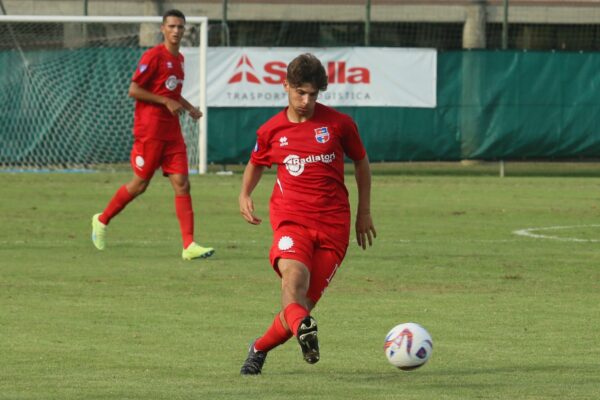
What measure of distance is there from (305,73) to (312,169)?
0.60m

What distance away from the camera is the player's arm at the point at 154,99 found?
1396 centimetres

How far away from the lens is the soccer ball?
7.49m

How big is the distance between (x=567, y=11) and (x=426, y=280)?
2213 centimetres

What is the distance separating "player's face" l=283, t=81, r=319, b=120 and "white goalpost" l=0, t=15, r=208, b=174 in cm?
1778

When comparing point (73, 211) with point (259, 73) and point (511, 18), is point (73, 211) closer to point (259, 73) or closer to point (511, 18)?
point (259, 73)

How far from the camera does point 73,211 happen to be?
18969 millimetres

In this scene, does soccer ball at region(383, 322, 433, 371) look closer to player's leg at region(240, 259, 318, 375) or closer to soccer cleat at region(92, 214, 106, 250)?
player's leg at region(240, 259, 318, 375)

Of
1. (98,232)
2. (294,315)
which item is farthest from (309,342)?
(98,232)

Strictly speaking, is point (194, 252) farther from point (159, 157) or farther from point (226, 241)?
point (226, 241)

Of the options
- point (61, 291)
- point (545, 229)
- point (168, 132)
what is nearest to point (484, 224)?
point (545, 229)

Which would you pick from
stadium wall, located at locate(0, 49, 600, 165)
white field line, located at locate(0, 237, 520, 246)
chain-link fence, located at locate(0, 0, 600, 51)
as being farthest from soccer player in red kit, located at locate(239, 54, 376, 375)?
chain-link fence, located at locate(0, 0, 600, 51)

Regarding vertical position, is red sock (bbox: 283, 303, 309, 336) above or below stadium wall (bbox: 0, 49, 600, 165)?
above

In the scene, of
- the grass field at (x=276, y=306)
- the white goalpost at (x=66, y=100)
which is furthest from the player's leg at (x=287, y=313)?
the white goalpost at (x=66, y=100)

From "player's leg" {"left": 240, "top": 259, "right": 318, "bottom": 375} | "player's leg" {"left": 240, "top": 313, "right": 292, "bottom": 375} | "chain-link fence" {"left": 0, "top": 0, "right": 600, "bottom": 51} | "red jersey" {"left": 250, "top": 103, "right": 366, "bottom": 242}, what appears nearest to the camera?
"player's leg" {"left": 240, "top": 259, "right": 318, "bottom": 375}
